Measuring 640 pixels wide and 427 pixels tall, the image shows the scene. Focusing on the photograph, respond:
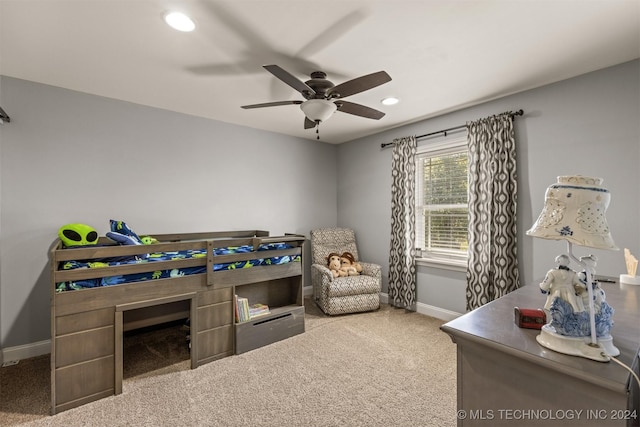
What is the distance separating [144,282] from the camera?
2.13 meters

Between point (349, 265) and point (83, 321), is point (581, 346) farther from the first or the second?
point (349, 265)

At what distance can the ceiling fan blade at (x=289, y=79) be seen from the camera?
69.6 inches

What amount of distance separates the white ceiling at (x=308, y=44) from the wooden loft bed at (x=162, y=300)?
1.41 m

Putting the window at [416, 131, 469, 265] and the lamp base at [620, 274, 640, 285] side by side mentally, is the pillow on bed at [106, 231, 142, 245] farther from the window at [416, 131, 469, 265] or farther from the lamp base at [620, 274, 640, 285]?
the lamp base at [620, 274, 640, 285]

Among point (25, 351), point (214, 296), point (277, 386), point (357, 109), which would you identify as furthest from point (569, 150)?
point (25, 351)

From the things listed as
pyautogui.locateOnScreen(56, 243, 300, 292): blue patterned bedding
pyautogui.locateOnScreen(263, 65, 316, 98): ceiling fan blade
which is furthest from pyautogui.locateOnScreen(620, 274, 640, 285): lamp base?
pyautogui.locateOnScreen(56, 243, 300, 292): blue patterned bedding

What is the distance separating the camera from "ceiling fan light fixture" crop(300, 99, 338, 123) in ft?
7.19

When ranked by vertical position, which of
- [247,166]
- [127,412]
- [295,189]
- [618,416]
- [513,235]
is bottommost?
[127,412]

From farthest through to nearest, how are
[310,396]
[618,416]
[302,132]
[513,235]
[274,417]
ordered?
[302,132] → [513,235] → [310,396] → [274,417] → [618,416]

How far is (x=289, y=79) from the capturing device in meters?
1.88

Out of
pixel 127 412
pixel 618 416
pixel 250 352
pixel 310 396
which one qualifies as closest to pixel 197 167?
pixel 250 352

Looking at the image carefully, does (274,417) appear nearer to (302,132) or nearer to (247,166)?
(247,166)

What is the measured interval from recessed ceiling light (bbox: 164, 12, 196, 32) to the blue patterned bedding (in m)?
1.63

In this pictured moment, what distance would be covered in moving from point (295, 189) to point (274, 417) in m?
3.01
